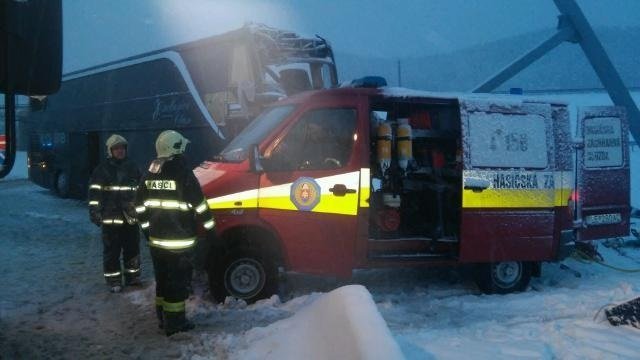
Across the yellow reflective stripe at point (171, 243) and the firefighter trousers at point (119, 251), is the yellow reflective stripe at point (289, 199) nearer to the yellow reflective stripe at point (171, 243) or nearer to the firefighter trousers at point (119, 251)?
the yellow reflective stripe at point (171, 243)

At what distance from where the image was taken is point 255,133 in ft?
20.3

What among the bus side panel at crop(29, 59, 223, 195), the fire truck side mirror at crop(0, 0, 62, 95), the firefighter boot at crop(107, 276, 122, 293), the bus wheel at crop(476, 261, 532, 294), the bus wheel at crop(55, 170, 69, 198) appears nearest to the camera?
the fire truck side mirror at crop(0, 0, 62, 95)

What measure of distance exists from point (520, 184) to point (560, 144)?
0.74m

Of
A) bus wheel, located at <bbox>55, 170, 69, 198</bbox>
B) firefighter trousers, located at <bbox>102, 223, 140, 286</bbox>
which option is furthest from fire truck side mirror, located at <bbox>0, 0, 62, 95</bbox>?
bus wheel, located at <bbox>55, 170, 69, 198</bbox>

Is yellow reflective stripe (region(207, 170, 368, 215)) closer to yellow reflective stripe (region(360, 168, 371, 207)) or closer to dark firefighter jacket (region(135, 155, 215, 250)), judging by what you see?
yellow reflective stripe (region(360, 168, 371, 207))

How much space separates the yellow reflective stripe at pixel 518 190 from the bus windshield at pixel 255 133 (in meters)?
2.07

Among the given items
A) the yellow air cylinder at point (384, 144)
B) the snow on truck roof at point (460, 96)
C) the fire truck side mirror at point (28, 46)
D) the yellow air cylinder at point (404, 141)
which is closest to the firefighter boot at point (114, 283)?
the yellow air cylinder at point (384, 144)

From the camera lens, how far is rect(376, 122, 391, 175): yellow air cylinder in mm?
6012

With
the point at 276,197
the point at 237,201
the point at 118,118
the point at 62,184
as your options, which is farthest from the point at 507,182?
the point at 62,184

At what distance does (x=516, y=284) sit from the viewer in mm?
6621

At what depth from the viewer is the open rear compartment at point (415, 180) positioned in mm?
6137

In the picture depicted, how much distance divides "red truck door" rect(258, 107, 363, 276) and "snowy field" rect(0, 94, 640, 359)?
21.2 inches

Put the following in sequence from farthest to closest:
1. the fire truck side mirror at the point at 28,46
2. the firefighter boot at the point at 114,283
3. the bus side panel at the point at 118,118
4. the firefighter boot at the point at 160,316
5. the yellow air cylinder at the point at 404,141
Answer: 1. the bus side panel at the point at 118,118
2. the firefighter boot at the point at 114,283
3. the yellow air cylinder at the point at 404,141
4. the firefighter boot at the point at 160,316
5. the fire truck side mirror at the point at 28,46

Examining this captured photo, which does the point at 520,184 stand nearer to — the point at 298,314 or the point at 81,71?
the point at 298,314
